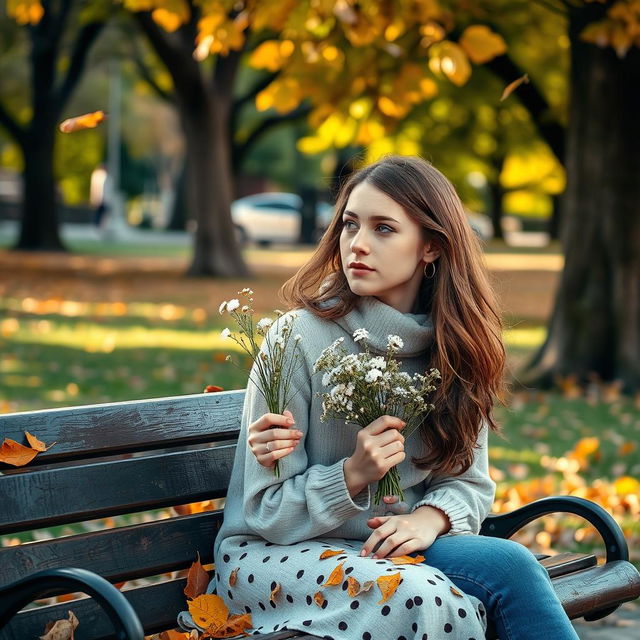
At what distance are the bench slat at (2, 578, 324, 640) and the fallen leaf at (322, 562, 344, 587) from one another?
126 millimetres

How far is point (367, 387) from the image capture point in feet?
10.3

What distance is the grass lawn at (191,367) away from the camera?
710 cm

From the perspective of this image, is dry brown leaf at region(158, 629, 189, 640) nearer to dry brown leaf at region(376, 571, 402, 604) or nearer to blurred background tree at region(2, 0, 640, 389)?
dry brown leaf at region(376, 571, 402, 604)

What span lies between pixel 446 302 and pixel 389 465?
55 cm

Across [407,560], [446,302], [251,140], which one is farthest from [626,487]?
[251,140]

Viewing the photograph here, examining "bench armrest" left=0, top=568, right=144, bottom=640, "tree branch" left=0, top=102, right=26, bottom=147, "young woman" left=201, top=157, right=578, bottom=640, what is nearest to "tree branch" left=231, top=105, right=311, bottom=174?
"tree branch" left=0, top=102, right=26, bottom=147

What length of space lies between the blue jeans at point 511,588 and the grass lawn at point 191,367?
2.64 ft

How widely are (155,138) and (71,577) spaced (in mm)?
55870

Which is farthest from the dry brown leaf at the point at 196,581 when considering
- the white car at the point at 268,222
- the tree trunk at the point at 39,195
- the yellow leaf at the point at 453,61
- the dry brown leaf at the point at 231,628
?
the white car at the point at 268,222

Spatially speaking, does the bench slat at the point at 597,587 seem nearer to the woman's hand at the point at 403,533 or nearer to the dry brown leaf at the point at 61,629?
the woman's hand at the point at 403,533

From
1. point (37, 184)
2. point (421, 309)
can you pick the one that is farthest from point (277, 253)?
point (421, 309)

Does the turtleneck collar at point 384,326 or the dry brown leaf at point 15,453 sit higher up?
the turtleneck collar at point 384,326

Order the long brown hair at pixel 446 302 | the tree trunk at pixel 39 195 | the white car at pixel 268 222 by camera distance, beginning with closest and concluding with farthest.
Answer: the long brown hair at pixel 446 302 → the tree trunk at pixel 39 195 → the white car at pixel 268 222

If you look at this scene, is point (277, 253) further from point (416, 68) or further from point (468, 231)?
point (468, 231)
